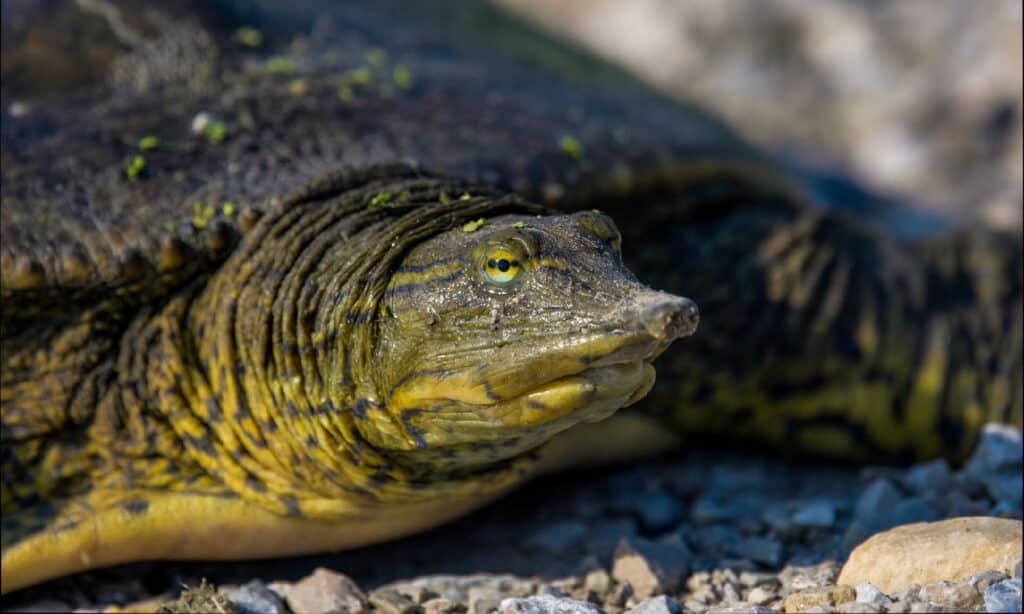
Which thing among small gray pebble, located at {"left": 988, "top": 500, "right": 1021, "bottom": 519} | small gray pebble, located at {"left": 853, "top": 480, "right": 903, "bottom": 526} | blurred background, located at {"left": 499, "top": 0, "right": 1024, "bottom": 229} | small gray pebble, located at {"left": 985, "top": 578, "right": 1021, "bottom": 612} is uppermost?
blurred background, located at {"left": 499, "top": 0, "right": 1024, "bottom": 229}

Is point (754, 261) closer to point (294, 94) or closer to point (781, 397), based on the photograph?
point (781, 397)

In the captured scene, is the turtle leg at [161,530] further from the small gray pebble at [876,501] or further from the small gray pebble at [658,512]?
the small gray pebble at [876,501]

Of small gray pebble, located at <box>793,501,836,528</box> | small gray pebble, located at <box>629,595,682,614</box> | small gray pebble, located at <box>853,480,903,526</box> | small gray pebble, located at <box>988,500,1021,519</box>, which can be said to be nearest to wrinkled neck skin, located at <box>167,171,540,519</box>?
small gray pebble, located at <box>629,595,682,614</box>

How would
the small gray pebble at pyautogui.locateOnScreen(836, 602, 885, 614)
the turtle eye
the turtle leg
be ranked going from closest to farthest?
1. the small gray pebble at pyautogui.locateOnScreen(836, 602, 885, 614)
2. the turtle eye
3. the turtle leg

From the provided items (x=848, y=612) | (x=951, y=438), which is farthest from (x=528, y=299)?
(x=951, y=438)

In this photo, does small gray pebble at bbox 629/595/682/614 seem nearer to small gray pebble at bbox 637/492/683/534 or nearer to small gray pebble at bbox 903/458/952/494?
small gray pebble at bbox 637/492/683/534

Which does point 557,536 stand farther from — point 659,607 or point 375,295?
point 375,295
